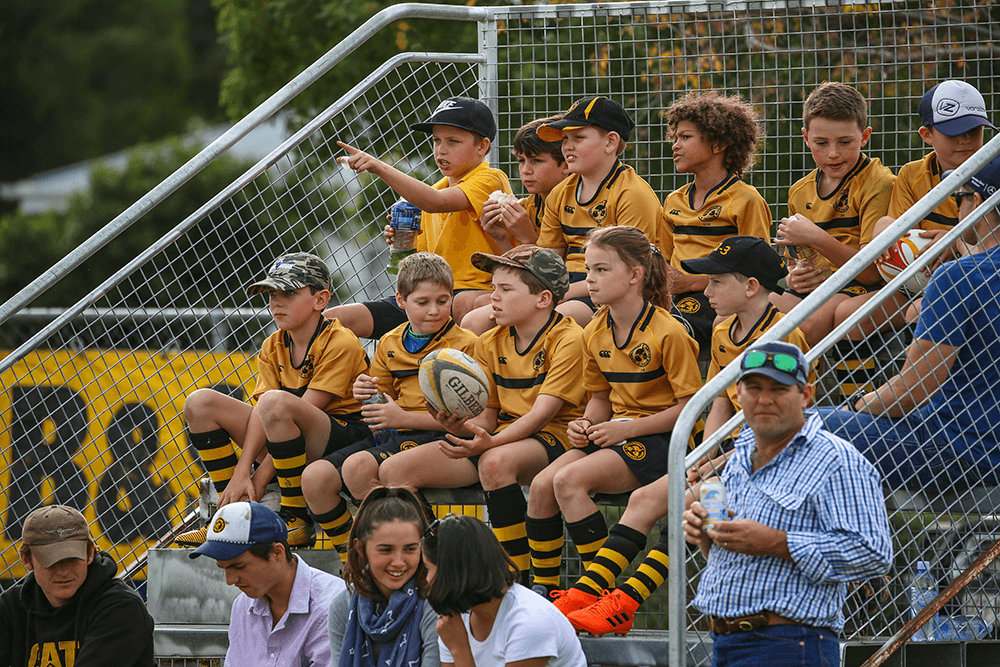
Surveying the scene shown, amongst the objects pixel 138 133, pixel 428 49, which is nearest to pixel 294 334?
pixel 428 49

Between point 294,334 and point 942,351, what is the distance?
2.97m

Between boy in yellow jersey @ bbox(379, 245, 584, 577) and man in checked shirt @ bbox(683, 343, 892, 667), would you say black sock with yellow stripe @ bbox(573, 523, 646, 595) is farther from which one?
man in checked shirt @ bbox(683, 343, 892, 667)

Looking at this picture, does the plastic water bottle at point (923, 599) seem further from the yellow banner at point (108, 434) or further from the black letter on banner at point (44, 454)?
the black letter on banner at point (44, 454)

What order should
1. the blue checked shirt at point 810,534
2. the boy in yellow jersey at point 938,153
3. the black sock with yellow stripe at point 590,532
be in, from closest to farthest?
the blue checked shirt at point 810,534 → the black sock with yellow stripe at point 590,532 → the boy in yellow jersey at point 938,153

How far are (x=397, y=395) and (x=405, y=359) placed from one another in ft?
0.65

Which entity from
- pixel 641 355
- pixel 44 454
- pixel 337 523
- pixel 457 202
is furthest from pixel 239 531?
pixel 44 454

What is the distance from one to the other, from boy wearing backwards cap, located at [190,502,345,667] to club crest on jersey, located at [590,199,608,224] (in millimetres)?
2409

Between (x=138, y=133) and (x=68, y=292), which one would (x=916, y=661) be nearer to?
(x=68, y=292)

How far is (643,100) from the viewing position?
812 centimetres

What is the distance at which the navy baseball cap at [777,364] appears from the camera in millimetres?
3342

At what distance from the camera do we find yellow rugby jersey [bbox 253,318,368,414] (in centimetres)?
550

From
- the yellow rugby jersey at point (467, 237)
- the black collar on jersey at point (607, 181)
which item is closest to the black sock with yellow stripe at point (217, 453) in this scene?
the yellow rugby jersey at point (467, 237)

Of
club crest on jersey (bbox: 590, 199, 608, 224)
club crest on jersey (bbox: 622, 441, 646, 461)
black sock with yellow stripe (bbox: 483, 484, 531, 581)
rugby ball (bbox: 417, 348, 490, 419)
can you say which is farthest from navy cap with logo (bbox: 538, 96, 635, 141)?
black sock with yellow stripe (bbox: 483, 484, 531, 581)

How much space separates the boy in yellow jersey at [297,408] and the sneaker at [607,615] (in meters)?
1.60
